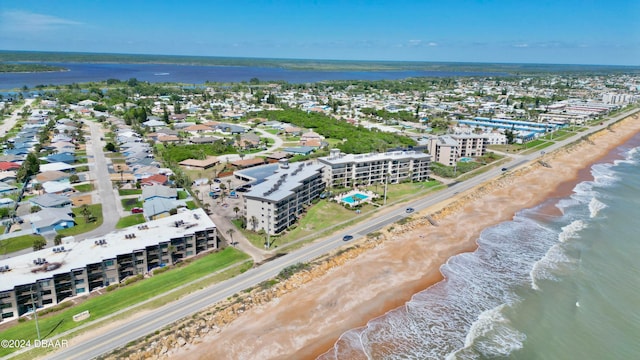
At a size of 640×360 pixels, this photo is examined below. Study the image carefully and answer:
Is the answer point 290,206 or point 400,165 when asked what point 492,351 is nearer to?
point 290,206

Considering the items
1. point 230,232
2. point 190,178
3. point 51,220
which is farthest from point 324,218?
point 51,220

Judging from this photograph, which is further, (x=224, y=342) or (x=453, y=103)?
(x=453, y=103)

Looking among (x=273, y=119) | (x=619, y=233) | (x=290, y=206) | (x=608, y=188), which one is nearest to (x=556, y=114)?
(x=608, y=188)

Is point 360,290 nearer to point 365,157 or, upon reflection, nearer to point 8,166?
point 365,157

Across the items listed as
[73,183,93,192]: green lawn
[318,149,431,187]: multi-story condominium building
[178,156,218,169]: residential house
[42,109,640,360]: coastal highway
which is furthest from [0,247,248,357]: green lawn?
[178,156,218,169]: residential house

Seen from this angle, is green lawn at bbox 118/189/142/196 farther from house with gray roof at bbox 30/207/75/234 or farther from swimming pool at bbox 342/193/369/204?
swimming pool at bbox 342/193/369/204

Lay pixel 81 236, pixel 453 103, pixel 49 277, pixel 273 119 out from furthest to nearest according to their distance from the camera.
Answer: pixel 453 103 < pixel 273 119 < pixel 81 236 < pixel 49 277

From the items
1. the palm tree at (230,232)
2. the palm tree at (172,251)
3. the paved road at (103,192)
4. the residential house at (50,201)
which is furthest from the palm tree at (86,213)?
the palm tree at (230,232)
